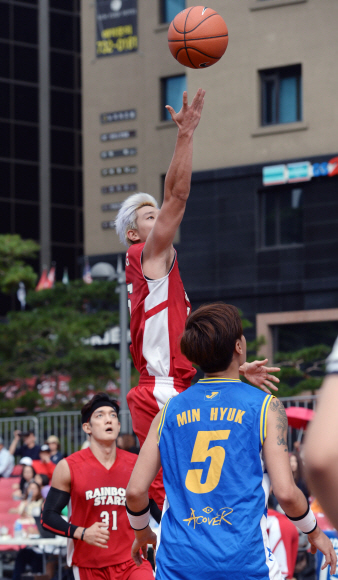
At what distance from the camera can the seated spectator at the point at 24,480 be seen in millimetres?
13752

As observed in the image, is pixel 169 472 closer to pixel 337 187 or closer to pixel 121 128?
pixel 337 187

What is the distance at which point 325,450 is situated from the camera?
63.4 inches

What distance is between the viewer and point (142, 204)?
5113 mm

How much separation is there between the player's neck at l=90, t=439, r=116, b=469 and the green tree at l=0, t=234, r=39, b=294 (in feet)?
53.3

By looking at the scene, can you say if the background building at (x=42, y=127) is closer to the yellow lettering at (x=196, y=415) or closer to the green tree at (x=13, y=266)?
the green tree at (x=13, y=266)

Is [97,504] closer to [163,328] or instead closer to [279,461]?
[163,328]

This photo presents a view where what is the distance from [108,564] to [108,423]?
1067mm

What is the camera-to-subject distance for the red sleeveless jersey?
19.6 feet

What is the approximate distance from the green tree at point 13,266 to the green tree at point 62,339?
2.10 ft

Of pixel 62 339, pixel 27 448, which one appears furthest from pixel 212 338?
pixel 62 339

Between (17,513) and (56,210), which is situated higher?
(56,210)

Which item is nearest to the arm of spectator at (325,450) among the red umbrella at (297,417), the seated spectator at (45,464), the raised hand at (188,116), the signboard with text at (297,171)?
the raised hand at (188,116)

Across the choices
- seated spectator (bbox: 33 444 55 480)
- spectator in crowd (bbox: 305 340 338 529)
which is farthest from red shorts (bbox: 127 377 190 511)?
seated spectator (bbox: 33 444 55 480)

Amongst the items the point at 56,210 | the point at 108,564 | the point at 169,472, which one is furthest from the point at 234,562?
the point at 56,210
